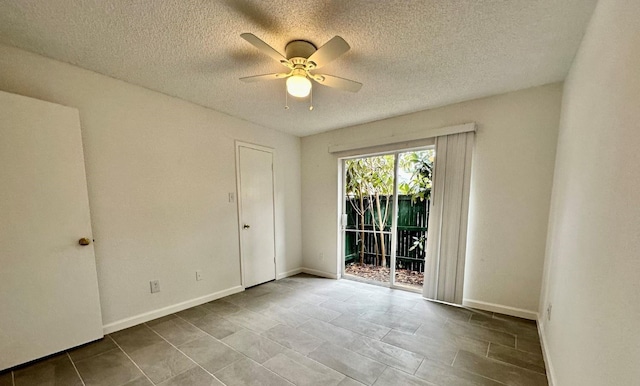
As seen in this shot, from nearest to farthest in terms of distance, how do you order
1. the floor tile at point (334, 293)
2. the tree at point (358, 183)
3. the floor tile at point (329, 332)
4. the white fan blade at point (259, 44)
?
the white fan blade at point (259, 44)
the floor tile at point (329, 332)
the floor tile at point (334, 293)
the tree at point (358, 183)

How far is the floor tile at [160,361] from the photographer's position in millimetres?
1689

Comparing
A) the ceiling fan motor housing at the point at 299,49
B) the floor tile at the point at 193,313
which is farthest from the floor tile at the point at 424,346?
the ceiling fan motor housing at the point at 299,49

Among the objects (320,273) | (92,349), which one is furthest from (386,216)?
(92,349)

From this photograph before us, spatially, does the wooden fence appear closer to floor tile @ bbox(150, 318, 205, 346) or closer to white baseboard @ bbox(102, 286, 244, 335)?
white baseboard @ bbox(102, 286, 244, 335)

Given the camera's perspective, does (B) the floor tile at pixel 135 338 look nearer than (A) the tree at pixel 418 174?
Yes

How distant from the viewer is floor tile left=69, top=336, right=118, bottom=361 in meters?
1.86

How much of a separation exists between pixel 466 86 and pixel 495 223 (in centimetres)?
150

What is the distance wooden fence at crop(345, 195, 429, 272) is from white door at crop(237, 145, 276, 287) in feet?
4.40

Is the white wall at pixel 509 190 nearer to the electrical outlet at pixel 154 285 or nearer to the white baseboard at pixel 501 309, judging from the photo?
the white baseboard at pixel 501 309

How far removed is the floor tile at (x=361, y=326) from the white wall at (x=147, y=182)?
1587 mm

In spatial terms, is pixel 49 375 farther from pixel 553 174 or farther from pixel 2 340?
pixel 553 174

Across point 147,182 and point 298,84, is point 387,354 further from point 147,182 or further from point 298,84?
point 147,182

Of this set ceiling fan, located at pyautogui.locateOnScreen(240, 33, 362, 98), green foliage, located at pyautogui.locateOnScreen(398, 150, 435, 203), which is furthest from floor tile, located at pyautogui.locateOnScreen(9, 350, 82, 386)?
green foliage, located at pyautogui.locateOnScreen(398, 150, 435, 203)

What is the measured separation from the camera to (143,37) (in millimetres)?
1607
